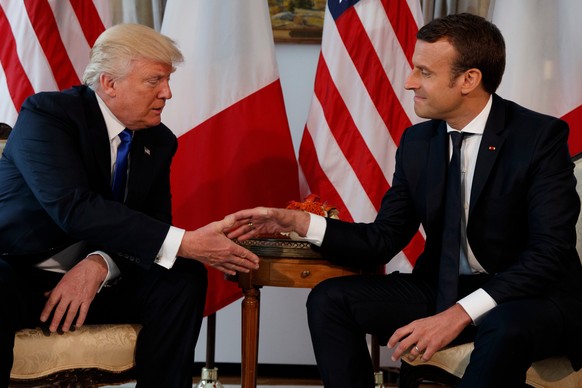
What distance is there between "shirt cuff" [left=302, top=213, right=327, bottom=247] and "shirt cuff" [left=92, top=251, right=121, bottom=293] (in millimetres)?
609

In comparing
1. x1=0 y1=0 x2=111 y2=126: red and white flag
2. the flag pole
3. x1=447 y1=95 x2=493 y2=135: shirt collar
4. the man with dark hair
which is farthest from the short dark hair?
x1=0 y1=0 x2=111 y2=126: red and white flag

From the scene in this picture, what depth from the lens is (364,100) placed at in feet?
11.6

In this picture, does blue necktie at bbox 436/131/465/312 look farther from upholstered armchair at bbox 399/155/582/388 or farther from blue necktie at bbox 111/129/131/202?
blue necktie at bbox 111/129/131/202

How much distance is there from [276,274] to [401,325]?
0.59 metres

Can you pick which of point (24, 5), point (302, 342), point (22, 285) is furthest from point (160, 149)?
point (302, 342)

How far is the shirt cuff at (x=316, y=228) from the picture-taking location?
8.71 ft

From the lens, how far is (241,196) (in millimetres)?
3545

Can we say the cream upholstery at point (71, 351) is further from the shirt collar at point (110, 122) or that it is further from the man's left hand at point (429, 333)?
the man's left hand at point (429, 333)

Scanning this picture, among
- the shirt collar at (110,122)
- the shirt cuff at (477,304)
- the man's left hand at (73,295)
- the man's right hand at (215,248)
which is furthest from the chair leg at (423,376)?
the shirt collar at (110,122)

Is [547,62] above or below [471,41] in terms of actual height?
below

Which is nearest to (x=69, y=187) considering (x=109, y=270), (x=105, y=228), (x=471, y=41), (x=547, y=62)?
(x=105, y=228)

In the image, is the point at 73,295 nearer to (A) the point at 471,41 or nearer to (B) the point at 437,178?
(B) the point at 437,178

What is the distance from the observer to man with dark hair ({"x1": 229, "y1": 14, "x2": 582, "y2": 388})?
2.21 metres

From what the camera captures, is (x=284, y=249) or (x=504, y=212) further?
(x=284, y=249)
